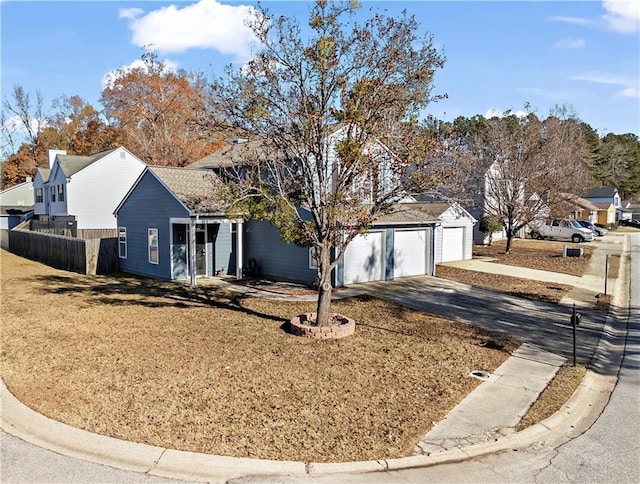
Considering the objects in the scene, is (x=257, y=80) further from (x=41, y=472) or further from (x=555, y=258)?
(x=555, y=258)

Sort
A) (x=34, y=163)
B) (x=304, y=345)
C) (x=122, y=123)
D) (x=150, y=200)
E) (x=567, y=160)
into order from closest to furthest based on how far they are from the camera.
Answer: (x=304, y=345) < (x=150, y=200) < (x=567, y=160) < (x=122, y=123) < (x=34, y=163)

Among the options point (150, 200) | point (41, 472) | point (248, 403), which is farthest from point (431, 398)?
point (150, 200)

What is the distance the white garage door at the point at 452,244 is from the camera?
24.6m

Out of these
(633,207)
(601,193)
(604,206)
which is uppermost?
(601,193)

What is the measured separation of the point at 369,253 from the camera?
704 inches

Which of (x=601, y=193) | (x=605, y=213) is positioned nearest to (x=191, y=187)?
(x=605, y=213)

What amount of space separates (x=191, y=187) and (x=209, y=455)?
49.2 feet

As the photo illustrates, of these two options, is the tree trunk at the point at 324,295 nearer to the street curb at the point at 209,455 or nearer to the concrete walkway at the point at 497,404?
the concrete walkway at the point at 497,404

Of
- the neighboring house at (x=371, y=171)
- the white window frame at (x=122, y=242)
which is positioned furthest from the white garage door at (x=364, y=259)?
the white window frame at (x=122, y=242)

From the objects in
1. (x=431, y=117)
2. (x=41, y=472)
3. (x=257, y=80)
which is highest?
(x=257, y=80)

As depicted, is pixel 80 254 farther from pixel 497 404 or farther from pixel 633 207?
pixel 633 207

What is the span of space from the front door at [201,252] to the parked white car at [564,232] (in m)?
27.7

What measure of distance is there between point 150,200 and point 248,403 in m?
14.7

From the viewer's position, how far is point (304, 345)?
969cm
